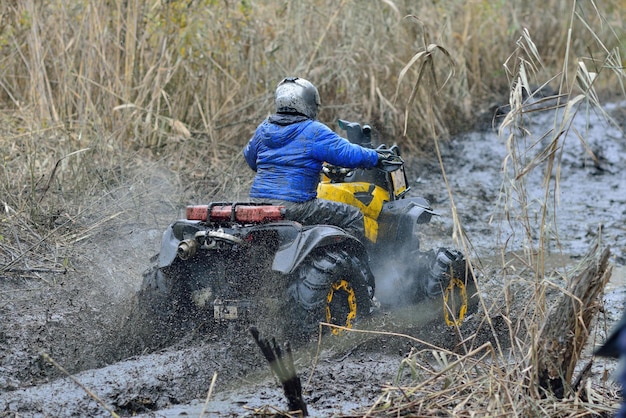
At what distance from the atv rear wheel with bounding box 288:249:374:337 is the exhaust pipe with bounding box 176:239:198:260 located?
0.65 m

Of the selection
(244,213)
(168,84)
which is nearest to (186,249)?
(244,213)

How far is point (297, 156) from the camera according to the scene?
6027 millimetres

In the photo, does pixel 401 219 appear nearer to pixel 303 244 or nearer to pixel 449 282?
Result: pixel 449 282

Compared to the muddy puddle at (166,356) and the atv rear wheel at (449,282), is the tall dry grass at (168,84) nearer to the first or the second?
the muddy puddle at (166,356)

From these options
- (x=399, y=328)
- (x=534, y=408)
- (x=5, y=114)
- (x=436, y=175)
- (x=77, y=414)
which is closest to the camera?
(x=534, y=408)

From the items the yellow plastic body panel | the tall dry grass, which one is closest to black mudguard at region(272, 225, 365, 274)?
the yellow plastic body panel

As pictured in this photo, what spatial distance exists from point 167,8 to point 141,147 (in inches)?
62.4

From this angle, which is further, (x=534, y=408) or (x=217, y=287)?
(x=217, y=287)

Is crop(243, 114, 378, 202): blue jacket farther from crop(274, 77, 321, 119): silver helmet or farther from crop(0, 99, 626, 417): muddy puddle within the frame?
crop(0, 99, 626, 417): muddy puddle

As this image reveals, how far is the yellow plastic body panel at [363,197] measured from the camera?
255 inches

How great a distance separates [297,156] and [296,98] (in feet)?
1.30

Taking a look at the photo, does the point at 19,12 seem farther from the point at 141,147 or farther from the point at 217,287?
the point at 217,287

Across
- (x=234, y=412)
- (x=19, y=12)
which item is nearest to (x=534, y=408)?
(x=234, y=412)

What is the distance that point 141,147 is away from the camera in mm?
10008
